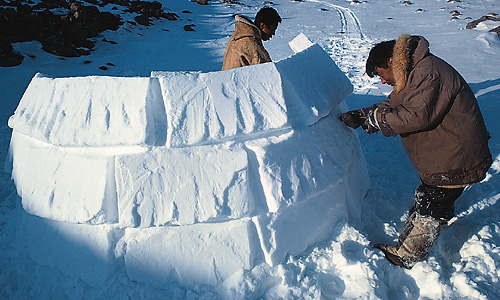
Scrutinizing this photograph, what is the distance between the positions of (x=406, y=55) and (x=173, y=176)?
133 cm

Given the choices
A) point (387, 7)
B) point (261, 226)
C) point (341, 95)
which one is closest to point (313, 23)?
point (387, 7)

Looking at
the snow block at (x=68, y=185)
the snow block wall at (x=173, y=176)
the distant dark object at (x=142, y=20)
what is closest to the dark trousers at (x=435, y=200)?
the snow block wall at (x=173, y=176)

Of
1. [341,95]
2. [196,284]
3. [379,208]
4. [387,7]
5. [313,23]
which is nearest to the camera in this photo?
[196,284]

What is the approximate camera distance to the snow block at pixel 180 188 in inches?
66.8

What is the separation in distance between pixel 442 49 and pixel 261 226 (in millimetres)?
7773

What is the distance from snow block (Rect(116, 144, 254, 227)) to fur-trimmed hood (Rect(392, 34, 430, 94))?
935 millimetres

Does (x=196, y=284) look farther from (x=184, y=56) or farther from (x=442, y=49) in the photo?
(x=442, y=49)

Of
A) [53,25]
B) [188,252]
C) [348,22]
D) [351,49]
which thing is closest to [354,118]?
[188,252]

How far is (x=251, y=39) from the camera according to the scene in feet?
7.75

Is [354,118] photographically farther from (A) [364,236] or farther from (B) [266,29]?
(B) [266,29]

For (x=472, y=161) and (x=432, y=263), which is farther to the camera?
(x=432, y=263)

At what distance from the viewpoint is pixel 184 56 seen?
25.2 feet

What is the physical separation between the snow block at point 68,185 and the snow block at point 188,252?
205 millimetres

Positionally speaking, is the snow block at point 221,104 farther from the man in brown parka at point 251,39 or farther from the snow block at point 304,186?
the man in brown parka at point 251,39
